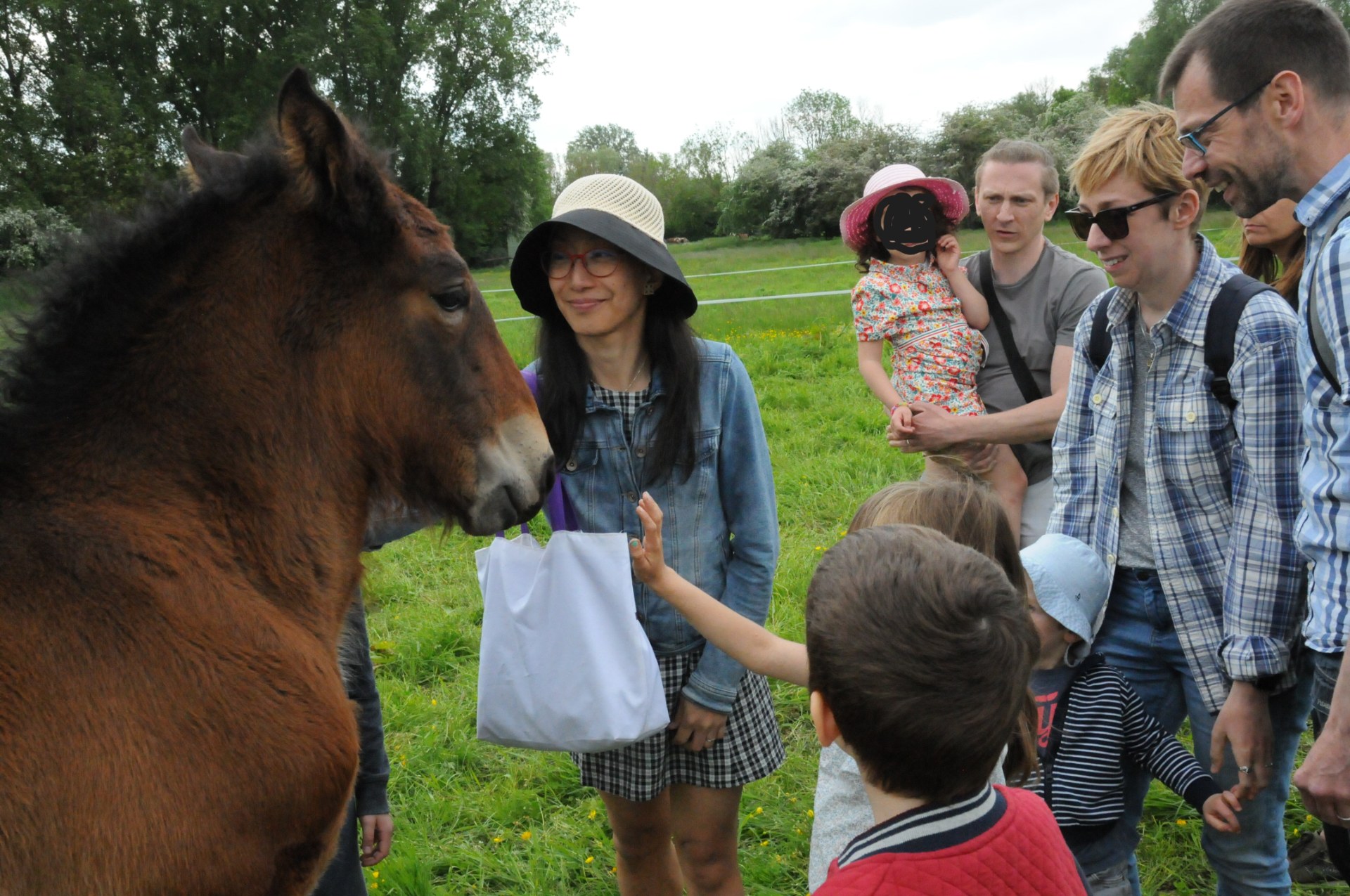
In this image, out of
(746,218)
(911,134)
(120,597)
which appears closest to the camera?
(120,597)

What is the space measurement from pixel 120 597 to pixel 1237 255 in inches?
→ 155

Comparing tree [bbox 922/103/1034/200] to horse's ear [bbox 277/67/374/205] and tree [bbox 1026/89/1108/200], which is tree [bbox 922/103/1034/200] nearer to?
tree [bbox 1026/89/1108/200]

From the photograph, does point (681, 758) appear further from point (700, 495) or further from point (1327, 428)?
point (1327, 428)

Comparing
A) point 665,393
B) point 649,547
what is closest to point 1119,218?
point 665,393

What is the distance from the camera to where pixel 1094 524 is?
263 cm

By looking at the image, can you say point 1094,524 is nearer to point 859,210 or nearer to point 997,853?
point 997,853

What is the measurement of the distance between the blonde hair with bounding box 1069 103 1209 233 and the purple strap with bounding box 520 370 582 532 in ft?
5.62

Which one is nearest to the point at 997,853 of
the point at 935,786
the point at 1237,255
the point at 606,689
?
the point at 935,786

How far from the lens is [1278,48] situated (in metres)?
1.93

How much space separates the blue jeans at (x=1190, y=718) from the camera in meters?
2.32

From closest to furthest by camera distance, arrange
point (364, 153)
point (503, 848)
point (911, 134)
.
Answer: point (364, 153) < point (503, 848) < point (911, 134)

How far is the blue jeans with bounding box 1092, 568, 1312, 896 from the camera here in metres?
2.32

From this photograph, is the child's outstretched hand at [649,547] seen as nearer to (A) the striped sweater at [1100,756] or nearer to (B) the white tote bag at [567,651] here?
(B) the white tote bag at [567,651]

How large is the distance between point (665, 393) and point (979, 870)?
5.12ft
